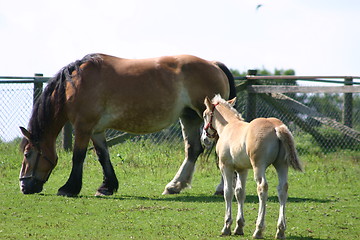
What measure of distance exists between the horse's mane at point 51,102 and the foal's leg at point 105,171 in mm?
739

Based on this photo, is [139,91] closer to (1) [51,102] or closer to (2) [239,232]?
(1) [51,102]

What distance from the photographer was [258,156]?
6.30 meters

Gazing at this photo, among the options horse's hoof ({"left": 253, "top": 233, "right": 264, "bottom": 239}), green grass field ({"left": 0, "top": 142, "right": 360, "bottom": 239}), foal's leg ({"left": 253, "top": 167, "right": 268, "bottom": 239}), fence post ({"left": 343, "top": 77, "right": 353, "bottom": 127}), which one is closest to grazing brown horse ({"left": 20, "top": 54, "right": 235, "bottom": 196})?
green grass field ({"left": 0, "top": 142, "right": 360, "bottom": 239})

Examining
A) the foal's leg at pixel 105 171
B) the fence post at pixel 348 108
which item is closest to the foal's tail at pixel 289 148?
the foal's leg at pixel 105 171

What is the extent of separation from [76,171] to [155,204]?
1.42m

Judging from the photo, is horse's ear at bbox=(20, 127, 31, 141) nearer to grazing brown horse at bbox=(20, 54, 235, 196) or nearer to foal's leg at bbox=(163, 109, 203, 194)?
grazing brown horse at bbox=(20, 54, 235, 196)

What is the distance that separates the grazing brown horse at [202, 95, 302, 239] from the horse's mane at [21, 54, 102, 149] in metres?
3.10

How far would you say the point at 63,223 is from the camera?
7.26m

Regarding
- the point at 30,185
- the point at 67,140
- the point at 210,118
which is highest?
the point at 210,118

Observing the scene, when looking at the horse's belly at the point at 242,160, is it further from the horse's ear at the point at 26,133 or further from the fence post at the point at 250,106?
the fence post at the point at 250,106

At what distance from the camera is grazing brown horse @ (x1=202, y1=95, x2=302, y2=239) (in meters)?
6.30

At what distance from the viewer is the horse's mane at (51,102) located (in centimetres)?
945

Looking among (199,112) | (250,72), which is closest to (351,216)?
(199,112)

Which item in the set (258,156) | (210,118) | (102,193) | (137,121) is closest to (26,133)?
(102,193)
